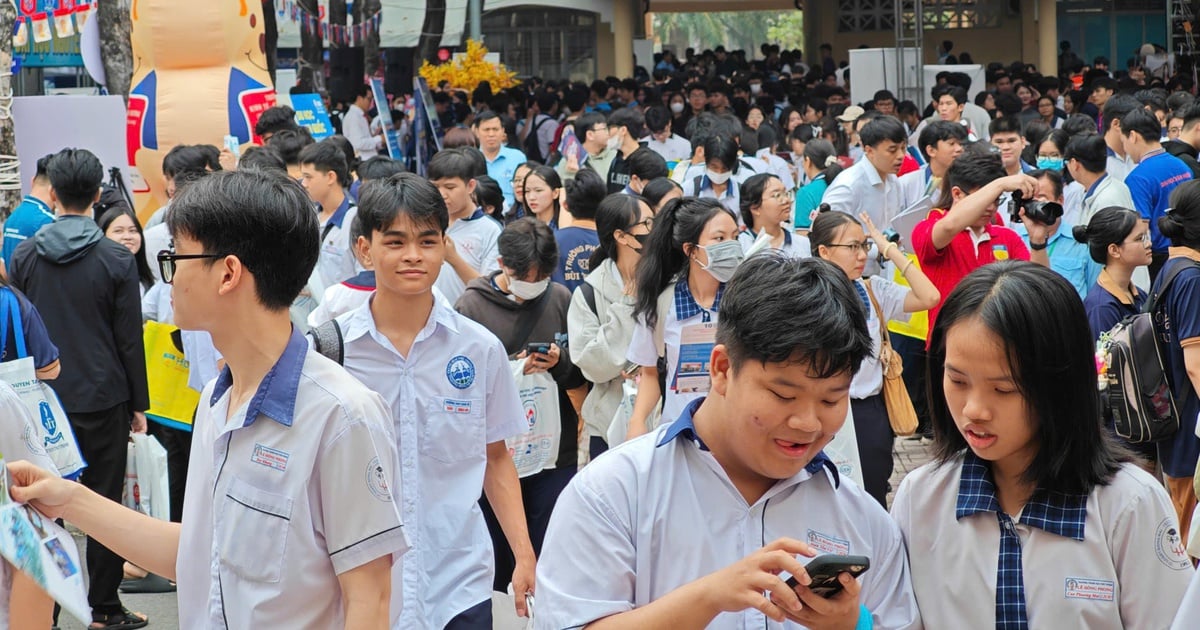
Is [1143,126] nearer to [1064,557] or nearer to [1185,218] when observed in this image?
[1185,218]

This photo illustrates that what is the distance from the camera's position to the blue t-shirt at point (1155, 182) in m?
7.88

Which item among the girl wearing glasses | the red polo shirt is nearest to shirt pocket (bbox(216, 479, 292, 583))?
the girl wearing glasses

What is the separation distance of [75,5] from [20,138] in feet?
23.0

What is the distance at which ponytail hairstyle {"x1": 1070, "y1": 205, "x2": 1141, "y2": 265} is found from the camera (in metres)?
5.63

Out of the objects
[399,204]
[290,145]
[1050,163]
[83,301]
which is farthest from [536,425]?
[1050,163]

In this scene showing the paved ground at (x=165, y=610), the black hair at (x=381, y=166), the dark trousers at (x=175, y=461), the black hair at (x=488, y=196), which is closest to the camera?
the paved ground at (x=165, y=610)

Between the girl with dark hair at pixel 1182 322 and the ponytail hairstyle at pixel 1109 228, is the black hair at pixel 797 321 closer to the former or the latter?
the girl with dark hair at pixel 1182 322

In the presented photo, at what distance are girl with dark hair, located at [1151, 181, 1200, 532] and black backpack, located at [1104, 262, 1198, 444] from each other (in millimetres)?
28

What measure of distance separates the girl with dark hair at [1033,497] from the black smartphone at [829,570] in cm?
35

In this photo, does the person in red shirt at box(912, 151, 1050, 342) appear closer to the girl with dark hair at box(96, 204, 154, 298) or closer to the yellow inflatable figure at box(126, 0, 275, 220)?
the girl with dark hair at box(96, 204, 154, 298)

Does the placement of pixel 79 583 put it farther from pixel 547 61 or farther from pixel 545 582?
pixel 547 61

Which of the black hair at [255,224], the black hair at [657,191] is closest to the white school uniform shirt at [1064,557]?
the black hair at [255,224]

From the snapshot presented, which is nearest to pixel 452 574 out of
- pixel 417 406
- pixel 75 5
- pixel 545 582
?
pixel 417 406

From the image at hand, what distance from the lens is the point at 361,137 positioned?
17469 mm
